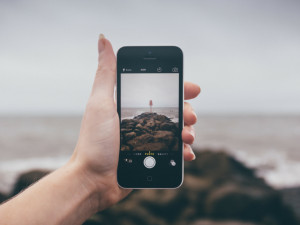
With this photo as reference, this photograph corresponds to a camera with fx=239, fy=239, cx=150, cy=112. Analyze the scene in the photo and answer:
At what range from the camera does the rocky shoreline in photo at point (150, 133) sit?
215 cm

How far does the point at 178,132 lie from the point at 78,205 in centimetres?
102

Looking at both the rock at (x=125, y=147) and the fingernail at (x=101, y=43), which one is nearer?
the fingernail at (x=101, y=43)

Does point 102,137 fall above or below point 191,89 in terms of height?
below

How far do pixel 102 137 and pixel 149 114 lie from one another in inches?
18.2

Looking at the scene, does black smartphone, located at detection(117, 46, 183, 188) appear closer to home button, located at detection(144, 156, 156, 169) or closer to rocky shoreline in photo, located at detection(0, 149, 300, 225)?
home button, located at detection(144, 156, 156, 169)

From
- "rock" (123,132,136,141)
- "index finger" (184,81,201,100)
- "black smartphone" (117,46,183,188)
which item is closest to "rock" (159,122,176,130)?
"black smartphone" (117,46,183,188)

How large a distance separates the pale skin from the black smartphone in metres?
0.08

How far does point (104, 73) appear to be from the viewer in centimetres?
205

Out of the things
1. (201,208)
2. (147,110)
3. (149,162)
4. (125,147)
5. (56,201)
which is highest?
(147,110)

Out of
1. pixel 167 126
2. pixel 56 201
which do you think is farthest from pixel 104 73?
pixel 56 201

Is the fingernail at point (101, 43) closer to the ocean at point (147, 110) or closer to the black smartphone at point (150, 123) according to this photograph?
the black smartphone at point (150, 123)

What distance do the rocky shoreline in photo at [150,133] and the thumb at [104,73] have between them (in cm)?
32

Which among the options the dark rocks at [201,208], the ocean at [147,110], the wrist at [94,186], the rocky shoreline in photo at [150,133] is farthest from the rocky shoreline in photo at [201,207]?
the ocean at [147,110]

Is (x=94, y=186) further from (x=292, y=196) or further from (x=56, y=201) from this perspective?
(x=292, y=196)
